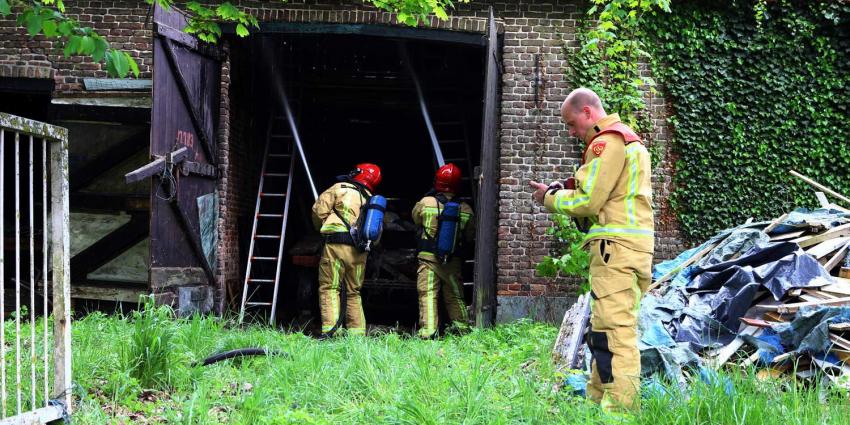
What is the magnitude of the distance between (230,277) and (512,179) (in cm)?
371

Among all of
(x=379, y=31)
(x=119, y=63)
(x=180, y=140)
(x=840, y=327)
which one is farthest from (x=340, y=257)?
(x=840, y=327)

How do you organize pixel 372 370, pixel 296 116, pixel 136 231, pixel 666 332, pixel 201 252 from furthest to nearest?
pixel 296 116 → pixel 136 231 → pixel 201 252 → pixel 666 332 → pixel 372 370

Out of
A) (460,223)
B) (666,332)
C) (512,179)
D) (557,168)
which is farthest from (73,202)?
(666,332)

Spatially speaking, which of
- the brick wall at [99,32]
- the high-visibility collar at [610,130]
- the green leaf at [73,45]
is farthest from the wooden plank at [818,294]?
the brick wall at [99,32]

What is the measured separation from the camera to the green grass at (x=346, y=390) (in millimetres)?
3510

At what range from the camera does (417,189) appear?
12508 mm

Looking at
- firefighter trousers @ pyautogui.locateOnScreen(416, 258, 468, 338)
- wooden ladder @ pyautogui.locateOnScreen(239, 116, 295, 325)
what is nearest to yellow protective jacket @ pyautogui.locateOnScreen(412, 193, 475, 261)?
firefighter trousers @ pyautogui.locateOnScreen(416, 258, 468, 338)

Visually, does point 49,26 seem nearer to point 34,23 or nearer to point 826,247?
point 34,23

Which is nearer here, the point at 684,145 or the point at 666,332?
the point at 666,332

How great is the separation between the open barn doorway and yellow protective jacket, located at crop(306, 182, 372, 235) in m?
1.27

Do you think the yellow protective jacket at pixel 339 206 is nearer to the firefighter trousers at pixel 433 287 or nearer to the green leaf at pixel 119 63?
the firefighter trousers at pixel 433 287

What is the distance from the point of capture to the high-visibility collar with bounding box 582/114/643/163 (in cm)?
416

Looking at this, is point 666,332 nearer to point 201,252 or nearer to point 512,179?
point 512,179

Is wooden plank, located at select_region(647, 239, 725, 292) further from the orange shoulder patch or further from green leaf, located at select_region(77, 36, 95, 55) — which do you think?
green leaf, located at select_region(77, 36, 95, 55)
